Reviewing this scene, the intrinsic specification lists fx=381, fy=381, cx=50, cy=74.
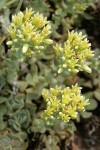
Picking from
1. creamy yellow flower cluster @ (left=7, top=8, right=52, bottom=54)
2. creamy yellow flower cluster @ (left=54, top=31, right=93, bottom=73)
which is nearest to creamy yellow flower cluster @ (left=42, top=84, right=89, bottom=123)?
creamy yellow flower cluster @ (left=54, top=31, right=93, bottom=73)

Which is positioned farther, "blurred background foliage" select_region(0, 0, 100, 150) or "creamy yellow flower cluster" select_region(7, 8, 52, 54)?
"blurred background foliage" select_region(0, 0, 100, 150)

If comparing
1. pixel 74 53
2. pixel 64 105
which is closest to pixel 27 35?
pixel 74 53

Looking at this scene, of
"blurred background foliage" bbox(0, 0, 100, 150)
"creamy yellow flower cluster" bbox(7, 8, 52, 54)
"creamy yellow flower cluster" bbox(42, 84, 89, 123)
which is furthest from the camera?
"blurred background foliage" bbox(0, 0, 100, 150)

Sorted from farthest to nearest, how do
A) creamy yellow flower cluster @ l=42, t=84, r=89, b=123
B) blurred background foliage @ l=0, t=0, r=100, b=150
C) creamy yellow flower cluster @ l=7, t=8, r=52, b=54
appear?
blurred background foliage @ l=0, t=0, r=100, b=150
creamy yellow flower cluster @ l=42, t=84, r=89, b=123
creamy yellow flower cluster @ l=7, t=8, r=52, b=54

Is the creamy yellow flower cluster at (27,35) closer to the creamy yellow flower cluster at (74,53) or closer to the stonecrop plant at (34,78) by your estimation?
the stonecrop plant at (34,78)

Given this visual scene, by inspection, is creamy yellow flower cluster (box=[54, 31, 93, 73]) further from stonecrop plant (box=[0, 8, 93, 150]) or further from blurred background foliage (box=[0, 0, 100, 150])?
blurred background foliage (box=[0, 0, 100, 150])

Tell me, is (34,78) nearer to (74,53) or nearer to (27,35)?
(74,53)

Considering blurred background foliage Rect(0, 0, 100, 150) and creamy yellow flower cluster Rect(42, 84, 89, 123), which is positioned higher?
blurred background foliage Rect(0, 0, 100, 150)

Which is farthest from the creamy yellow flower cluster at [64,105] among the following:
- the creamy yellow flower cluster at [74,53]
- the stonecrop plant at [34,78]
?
the creamy yellow flower cluster at [74,53]
